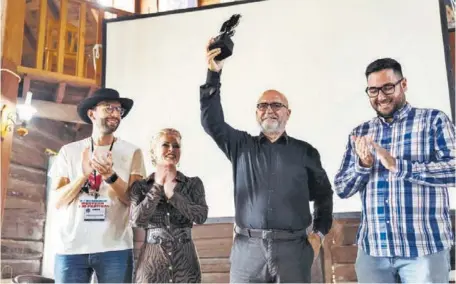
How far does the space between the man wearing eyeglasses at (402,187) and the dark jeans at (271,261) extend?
0.21 meters

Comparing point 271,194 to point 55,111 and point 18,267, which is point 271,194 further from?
point 18,267

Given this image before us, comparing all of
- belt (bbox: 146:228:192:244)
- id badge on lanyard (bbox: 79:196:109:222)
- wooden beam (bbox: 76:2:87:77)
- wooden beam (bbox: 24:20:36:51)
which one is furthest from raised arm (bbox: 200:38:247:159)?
wooden beam (bbox: 24:20:36:51)

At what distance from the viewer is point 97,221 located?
200 centimetres

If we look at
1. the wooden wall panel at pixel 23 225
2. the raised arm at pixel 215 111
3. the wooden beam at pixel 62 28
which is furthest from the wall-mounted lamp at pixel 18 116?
the raised arm at pixel 215 111

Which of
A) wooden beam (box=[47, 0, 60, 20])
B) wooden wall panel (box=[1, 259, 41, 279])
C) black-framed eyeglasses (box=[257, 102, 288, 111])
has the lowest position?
wooden wall panel (box=[1, 259, 41, 279])

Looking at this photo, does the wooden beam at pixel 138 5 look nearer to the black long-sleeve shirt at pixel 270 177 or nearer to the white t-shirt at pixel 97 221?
the white t-shirt at pixel 97 221

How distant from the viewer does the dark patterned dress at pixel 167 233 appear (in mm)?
1821

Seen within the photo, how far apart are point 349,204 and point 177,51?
124 cm

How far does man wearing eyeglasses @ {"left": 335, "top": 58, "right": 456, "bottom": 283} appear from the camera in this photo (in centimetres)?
177

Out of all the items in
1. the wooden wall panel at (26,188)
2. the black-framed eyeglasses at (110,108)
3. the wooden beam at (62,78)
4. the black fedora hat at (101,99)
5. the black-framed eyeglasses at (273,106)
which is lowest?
the wooden wall panel at (26,188)

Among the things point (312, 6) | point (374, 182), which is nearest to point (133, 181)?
point (374, 182)

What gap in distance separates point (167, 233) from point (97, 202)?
0.36 meters

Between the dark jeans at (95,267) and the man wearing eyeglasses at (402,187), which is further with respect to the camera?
the dark jeans at (95,267)

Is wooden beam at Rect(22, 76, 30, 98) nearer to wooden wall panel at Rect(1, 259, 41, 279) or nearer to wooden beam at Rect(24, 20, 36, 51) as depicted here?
wooden beam at Rect(24, 20, 36, 51)
